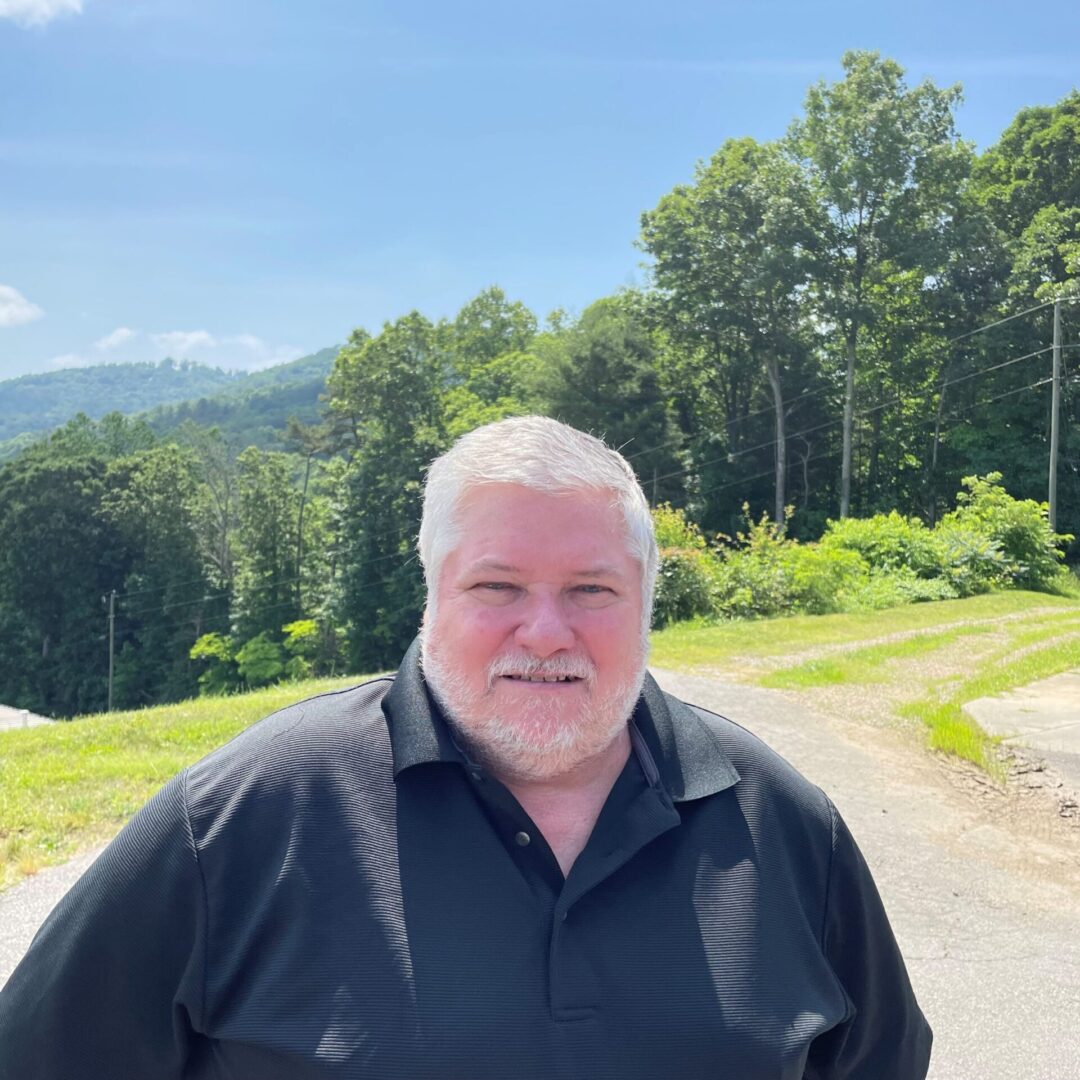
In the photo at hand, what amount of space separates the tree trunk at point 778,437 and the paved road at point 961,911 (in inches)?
1201

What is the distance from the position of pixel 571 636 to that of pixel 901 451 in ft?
133

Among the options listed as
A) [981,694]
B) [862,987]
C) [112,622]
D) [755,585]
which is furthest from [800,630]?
[112,622]

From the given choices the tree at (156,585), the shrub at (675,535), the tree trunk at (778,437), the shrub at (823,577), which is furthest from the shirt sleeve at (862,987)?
the tree at (156,585)

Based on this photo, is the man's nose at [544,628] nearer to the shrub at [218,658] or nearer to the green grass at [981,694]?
the green grass at [981,694]

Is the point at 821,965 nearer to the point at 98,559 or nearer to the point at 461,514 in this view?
the point at 461,514

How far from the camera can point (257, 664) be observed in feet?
156

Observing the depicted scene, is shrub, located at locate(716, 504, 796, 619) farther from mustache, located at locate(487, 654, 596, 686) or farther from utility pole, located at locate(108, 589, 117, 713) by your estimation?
utility pole, located at locate(108, 589, 117, 713)

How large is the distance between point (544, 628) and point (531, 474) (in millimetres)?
267

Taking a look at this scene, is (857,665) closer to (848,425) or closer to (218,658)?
(848,425)

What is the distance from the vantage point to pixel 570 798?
1.76 metres

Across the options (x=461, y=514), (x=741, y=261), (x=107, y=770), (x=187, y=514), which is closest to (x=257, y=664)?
(x=187, y=514)

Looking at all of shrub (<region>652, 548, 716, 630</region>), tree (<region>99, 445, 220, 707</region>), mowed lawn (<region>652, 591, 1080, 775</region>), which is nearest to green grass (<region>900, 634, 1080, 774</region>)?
mowed lawn (<region>652, 591, 1080, 775</region>)

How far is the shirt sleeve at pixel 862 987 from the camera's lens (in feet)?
5.93

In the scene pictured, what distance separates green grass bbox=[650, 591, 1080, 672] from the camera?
11.5m
